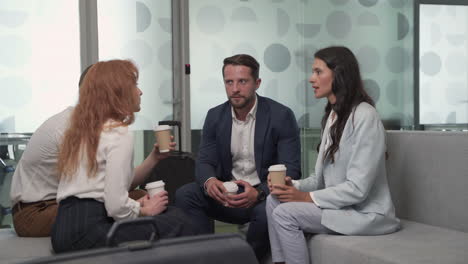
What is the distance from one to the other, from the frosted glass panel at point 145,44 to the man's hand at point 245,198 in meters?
2.50

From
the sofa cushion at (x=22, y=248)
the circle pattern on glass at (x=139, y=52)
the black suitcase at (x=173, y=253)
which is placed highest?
the circle pattern on glass at (x=139, y=52)

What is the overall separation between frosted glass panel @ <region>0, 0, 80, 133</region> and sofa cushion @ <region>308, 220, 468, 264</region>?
2972mm

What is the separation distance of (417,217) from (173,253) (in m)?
1.80

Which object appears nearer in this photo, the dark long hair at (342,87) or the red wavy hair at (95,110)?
the red wavy hair at (95,110)

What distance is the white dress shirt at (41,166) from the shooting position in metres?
2.21

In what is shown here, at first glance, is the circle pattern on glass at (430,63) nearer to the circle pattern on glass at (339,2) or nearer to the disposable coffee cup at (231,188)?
the circle pattern on glass at (339,2)

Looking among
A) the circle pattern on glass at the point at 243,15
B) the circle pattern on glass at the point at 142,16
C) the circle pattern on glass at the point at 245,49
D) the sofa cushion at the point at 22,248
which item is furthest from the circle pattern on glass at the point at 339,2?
the sofa cushion at the point at 22,248

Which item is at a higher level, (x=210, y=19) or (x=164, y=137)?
(x=210, y=19)

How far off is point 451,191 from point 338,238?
577 mm

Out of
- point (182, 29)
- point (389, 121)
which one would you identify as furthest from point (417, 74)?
point (182, 29)

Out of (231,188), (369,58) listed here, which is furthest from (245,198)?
(369,58)

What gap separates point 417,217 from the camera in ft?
8.54

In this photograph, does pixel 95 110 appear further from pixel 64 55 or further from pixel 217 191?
pixel 64 55

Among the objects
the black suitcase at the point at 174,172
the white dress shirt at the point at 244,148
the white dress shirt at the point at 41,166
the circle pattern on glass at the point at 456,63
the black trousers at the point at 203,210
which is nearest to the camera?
the white dress shirt at the point at 41,166
